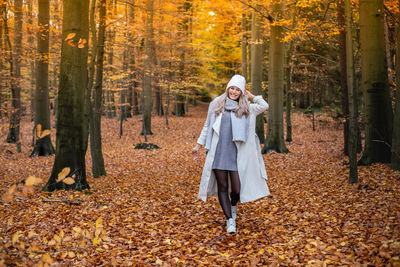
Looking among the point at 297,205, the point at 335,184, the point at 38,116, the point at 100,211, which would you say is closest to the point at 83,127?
the point at 100,211

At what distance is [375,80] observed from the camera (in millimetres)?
7871

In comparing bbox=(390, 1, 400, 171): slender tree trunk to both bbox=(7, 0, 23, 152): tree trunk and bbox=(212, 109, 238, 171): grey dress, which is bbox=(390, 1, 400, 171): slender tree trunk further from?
bbox=(7, 0, 23, 152): tree trunk

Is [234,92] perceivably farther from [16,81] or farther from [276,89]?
[16,81]

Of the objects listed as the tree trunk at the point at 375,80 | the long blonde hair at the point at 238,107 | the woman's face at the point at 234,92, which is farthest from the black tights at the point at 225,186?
the tree trunk at the point at 375,80

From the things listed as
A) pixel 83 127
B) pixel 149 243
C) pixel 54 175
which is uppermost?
pixel 83 127

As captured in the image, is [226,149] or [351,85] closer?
[226,149]

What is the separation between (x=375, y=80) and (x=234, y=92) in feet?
15.8

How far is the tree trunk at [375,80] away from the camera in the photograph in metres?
7.80

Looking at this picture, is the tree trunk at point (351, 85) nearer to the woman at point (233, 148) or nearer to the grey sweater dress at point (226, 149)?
the woman at point (233, 148)

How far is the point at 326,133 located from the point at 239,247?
17160 mm

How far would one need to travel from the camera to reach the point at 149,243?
4582 mm

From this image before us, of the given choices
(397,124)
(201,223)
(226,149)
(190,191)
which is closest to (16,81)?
(190,191)

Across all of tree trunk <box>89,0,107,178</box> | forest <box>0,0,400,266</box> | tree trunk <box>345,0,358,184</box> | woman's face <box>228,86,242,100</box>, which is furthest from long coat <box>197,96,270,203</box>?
tree trunk <box>89,0,107,178</box>

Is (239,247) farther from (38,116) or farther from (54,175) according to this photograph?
(38,116)
